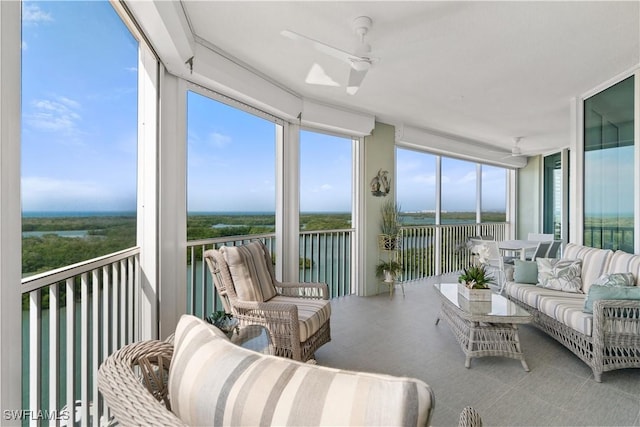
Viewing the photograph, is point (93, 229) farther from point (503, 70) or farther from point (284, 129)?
point (503, 70)

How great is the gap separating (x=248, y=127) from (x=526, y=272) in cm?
349

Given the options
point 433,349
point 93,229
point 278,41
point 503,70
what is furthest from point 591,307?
point 93,229

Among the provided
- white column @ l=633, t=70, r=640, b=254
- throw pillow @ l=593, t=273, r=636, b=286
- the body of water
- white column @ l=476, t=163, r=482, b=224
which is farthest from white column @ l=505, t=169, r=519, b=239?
the body of water

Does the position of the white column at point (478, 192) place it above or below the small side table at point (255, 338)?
above

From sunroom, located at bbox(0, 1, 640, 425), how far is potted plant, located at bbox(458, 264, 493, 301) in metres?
0.88

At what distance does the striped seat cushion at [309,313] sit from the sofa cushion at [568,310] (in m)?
1.92

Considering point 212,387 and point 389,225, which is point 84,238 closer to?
point 212,387

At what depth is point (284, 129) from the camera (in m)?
3.78

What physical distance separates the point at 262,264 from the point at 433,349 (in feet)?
5.59

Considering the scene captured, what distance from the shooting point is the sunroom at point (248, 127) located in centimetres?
133

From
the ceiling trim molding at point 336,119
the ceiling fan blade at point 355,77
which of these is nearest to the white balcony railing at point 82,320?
the ceiling trim molding at point 336,119

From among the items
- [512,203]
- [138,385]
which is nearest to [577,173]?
[512,203]

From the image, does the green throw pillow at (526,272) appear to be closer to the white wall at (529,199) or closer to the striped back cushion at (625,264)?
the striped back cushion at (625,264)

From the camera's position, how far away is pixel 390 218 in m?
4.77
